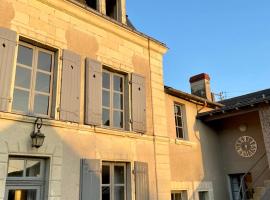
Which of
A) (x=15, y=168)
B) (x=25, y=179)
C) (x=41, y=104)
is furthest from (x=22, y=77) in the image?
(x=25, y=179)

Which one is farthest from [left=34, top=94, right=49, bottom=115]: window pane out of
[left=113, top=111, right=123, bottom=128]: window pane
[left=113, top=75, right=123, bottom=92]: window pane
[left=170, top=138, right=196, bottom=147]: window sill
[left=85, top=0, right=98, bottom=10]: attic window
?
[left=170, top=138, right=196, bottom=147]: window sill

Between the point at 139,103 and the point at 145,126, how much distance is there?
585 millimetres

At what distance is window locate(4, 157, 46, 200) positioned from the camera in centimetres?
491

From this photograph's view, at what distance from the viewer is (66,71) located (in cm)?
608

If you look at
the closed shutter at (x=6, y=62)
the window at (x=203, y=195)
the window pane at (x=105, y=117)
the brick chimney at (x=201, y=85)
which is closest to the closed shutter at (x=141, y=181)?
the window pane at (x=105, y=117)

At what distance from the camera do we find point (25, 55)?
575 cm

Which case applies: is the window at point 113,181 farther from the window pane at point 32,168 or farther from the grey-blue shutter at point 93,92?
the window pane at point 32,168

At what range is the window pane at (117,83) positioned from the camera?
7186 millimetres

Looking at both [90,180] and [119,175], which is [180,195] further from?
[90,180]

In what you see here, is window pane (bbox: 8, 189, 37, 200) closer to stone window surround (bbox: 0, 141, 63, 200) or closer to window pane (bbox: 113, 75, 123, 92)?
stone window surround (bbox: 0, 141, 63, 200)

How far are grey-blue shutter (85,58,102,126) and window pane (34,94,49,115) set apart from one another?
0.83 m

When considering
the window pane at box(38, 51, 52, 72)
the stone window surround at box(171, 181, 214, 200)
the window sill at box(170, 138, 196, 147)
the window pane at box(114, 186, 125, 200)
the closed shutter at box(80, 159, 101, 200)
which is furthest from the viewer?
the window sill at box(170, 138, 196, 147)

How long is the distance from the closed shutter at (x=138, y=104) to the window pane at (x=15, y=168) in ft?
8.95

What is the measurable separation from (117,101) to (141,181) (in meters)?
1.94
